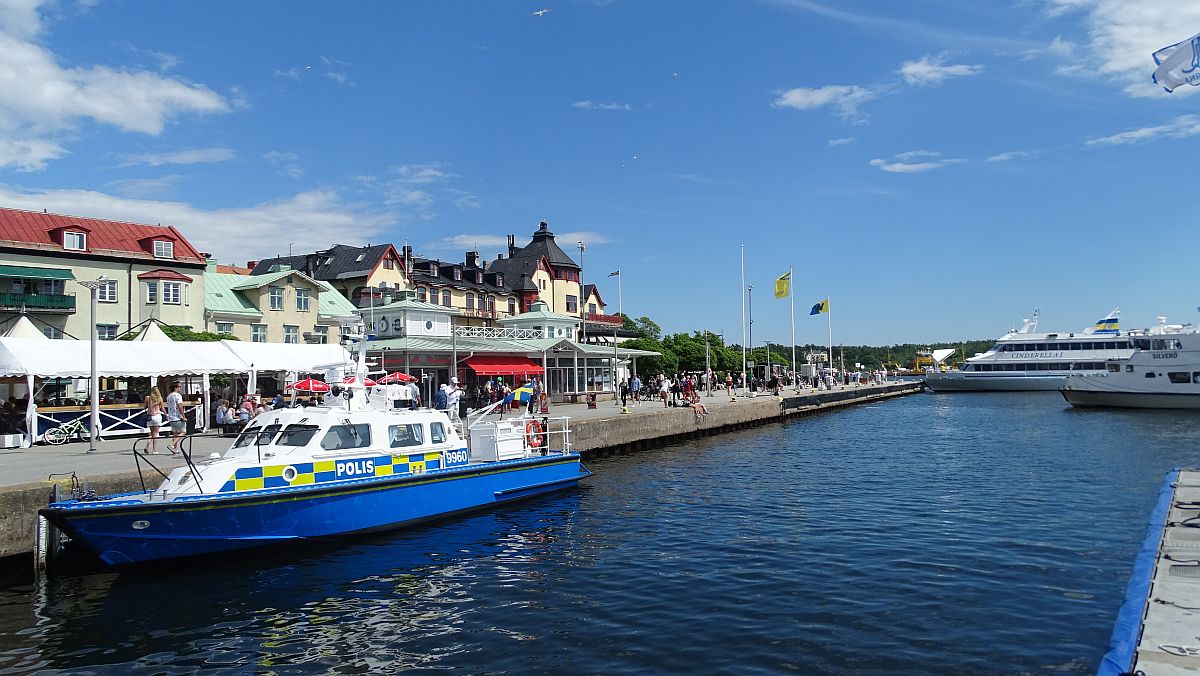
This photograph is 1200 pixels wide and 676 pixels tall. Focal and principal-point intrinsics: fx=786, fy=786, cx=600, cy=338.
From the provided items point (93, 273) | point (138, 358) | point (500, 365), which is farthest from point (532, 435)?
point (93, 273)

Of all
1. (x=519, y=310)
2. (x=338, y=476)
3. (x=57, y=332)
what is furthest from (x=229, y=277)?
(x=338, y=476)

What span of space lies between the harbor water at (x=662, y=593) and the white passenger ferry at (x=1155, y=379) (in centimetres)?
3709

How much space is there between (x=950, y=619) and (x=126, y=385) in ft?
125

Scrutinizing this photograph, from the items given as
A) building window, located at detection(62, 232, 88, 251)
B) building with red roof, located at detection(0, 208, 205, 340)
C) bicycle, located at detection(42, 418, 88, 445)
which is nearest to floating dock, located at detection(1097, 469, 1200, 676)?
bicycle, located at detection(42, 418, 88, 445)

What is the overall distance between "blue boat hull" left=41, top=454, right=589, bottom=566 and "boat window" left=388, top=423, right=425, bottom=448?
87cm

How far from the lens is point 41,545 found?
1441 cm

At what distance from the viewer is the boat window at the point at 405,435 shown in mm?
18000

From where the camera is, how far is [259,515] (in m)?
15.3

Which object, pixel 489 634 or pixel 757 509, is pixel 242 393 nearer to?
pixel 757 509

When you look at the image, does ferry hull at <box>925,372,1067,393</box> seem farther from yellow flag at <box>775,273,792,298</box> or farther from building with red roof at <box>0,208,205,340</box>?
building with red roof at <box>0,208,205,340</box>

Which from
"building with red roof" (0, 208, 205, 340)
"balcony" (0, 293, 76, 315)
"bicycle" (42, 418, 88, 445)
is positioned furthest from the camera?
"building with red roof" (0, 208, 205, 340)

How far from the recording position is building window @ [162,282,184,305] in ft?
144

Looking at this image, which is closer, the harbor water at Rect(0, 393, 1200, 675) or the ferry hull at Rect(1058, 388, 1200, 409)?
the harbor water at Rect(0, 393, 1200, 675)

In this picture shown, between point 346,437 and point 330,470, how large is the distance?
864 millimetres
